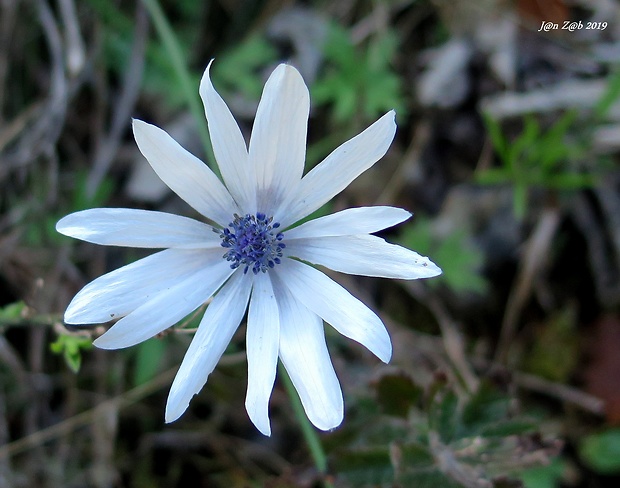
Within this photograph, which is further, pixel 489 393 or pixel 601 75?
pixel 601 75

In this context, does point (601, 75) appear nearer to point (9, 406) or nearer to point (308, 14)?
point (308, 14)

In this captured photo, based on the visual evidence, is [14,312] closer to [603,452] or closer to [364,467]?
[364,467]

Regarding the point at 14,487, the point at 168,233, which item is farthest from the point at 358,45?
the point at 14,487

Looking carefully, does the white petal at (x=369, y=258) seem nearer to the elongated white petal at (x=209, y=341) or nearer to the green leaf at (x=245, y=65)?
the elongated white petal at (x=209, y=341)

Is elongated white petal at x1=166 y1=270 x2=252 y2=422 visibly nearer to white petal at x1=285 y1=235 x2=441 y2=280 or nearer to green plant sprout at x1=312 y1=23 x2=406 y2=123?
white petal at x1=285 y1=235 x2=441 y2=280

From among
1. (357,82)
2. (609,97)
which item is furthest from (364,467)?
(609,97)

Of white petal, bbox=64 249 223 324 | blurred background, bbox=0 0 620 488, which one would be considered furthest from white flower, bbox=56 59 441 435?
blurred background, bbox=0 0 620 488
